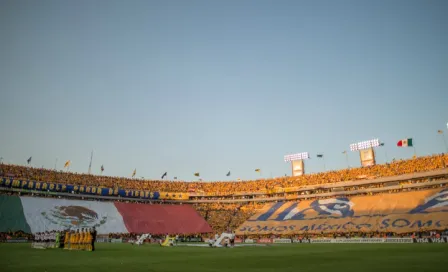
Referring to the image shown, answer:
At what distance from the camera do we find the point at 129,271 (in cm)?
1351

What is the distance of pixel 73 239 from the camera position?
3164 centimetres

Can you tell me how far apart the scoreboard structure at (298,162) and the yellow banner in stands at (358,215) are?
42.0 ft

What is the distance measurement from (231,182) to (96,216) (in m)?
39.9

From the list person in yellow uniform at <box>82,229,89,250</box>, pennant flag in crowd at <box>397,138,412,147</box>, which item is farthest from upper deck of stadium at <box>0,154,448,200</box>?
person in yellow uniform at <box>82,229,89,250</box>

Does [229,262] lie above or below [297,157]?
below

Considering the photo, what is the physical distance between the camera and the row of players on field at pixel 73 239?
29719 mm

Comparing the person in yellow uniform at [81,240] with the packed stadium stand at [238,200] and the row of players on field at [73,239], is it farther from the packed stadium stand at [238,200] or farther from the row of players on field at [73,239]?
the packed stadium stand at [238,200]

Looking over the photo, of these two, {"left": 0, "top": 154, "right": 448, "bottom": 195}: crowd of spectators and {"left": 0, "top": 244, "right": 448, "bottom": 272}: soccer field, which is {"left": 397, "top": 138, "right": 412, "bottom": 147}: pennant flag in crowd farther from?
{"left": 0, "top": 244, "right": 448, "bottom": 272}: soccer field

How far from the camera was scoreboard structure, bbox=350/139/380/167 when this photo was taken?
75.3 m

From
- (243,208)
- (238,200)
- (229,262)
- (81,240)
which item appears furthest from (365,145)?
(229,262)

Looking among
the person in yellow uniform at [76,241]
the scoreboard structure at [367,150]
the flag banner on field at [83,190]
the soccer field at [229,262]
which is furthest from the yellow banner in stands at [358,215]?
the person in yellow uniform at [76,241]

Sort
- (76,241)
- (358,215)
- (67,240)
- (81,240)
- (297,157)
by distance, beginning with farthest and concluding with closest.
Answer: (297,157) < (358,215) < (67,240) < (76,241) < (81,240)

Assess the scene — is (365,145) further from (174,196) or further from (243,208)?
(174,196)

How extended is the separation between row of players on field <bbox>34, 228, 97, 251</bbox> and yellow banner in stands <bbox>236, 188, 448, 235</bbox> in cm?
4196
